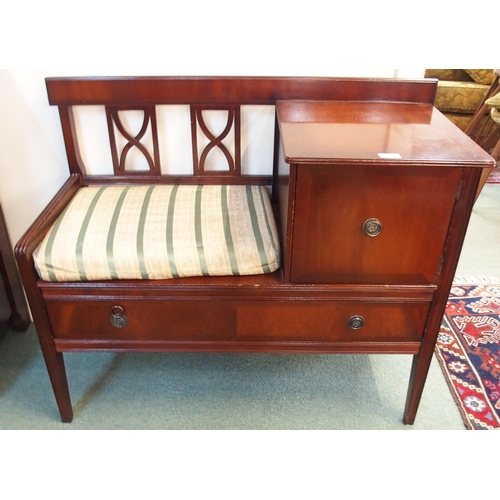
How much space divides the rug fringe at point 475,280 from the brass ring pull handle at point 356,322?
0.86 metres

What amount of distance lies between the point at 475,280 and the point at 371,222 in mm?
1057

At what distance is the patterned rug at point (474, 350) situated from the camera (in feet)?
4.14

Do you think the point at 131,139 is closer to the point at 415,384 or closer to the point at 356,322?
the point at 356,322

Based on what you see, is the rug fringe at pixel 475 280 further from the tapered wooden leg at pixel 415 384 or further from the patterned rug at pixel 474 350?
the tapered wooden leg at pixel 415 384

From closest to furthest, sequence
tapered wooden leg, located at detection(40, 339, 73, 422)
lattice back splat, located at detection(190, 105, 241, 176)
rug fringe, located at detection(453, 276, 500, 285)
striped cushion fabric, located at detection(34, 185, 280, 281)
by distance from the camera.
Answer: striped cushion fabric, located at detection(34, 185, 280, 281)
tapered wooden leg, located at detection(40, 339, 73, 422)
lattice back splat, located at detection(190, 105, 241, 176)
rug fringe, located at detection(453, 276, 500, 285)

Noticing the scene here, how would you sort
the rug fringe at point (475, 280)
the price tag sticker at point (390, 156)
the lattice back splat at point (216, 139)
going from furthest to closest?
the rug fringe at point (475, 280)
the lattice back splat at point (216, 139)
the price tag sticker at point (390, 156)

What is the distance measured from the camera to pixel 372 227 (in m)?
0.93

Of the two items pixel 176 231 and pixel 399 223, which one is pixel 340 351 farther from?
pixel 176 231

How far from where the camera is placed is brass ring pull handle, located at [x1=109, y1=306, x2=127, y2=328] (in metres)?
1.06

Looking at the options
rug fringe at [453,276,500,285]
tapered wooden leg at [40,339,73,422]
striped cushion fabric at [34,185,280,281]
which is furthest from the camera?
rug fringe at [453,276,500,285]

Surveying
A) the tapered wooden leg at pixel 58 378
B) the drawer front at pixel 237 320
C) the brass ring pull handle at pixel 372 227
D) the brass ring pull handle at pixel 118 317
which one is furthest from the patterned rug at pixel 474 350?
the tapered wooden leg at pixel 58 378

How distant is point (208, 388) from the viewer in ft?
4.30

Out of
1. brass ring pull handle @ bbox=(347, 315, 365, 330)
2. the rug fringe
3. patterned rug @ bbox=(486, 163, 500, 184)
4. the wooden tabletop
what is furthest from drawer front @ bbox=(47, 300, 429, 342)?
patterned rug @ bbox=(486, 163, 500, 184)

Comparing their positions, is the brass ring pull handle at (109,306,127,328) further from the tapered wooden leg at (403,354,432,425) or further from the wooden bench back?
the tapered wooden leg at (403,354,432,425)
